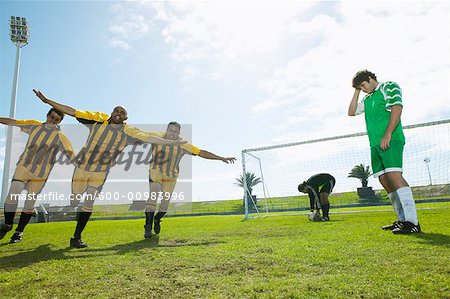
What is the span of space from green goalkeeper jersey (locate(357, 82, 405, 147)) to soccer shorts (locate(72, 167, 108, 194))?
4801mm

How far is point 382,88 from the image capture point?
4777 millimetres

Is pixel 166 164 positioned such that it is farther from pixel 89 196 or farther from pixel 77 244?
pixel 77 244

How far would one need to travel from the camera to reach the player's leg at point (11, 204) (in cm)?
547

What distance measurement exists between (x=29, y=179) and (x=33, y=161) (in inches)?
14.0

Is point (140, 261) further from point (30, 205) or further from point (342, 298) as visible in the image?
point (30, 205)

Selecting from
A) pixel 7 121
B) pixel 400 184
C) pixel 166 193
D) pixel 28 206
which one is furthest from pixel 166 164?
pixel 400 184

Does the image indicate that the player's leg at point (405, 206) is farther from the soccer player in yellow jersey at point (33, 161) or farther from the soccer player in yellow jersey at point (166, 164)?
the soccer player in yellow jersey at point (33, 161)

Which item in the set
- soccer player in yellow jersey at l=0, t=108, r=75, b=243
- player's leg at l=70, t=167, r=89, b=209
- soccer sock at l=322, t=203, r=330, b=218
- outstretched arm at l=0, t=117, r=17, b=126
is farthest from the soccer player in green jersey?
outstretched arm at l=0, t=117, r=17, b=126

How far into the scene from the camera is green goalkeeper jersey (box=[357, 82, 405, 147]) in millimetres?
4543

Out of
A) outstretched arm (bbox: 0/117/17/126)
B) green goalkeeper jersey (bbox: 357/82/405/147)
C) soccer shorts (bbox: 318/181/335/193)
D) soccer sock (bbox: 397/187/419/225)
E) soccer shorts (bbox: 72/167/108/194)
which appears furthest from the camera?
soccer shorts (bbox: 318/181/335/193)

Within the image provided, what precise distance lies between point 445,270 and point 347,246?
135 cm

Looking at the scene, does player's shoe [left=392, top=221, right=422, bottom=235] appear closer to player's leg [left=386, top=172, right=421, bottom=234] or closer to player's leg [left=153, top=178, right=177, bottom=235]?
player's leg [left=386, top=172, right=421, bottom=234]

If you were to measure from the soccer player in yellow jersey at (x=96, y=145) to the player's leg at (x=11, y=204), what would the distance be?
1.14 m

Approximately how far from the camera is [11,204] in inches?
215
